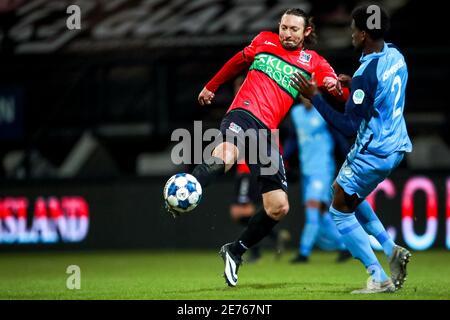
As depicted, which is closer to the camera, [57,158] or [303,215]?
[303,215]

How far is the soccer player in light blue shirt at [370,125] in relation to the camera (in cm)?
712

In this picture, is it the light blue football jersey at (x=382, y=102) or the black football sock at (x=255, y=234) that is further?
the black football sock at (x=255, y=234)

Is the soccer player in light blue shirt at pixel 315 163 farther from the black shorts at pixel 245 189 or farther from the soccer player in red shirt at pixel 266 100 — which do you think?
the soccer player in red shirt at pixel 266 100

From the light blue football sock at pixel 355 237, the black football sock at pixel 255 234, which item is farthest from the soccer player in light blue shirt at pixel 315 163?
the light blue football sock at pixel 355 237

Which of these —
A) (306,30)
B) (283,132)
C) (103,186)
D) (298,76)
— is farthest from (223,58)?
(298,76)

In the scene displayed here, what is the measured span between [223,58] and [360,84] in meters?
7.66

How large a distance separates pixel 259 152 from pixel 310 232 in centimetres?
381

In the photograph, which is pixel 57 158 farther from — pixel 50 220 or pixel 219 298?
pixel 219 298

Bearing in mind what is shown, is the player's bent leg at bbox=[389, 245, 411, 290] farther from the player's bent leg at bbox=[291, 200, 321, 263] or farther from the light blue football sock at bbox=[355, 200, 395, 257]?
the player's bent leg at bbox=[291, 200, 321, 263]

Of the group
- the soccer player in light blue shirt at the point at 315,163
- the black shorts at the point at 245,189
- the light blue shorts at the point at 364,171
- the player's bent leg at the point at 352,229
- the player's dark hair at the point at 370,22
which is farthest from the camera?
the soccer player in light blue shirt at the point at 315,163

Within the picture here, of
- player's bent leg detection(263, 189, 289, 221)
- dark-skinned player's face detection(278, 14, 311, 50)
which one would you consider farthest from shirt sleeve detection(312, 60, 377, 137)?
dark-skinned player's face detection(278, 14, 311, 50)

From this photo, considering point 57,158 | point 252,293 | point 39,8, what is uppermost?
point 39,8
